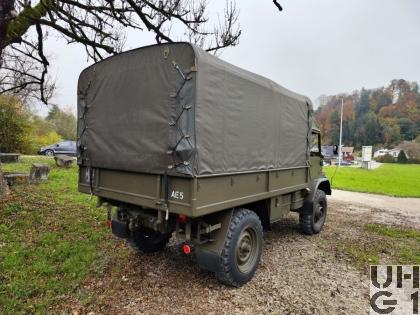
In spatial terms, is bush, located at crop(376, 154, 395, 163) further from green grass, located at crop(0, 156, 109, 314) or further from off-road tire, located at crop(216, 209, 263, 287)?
off-road tire, located at crop(216, 209, 263, 287)

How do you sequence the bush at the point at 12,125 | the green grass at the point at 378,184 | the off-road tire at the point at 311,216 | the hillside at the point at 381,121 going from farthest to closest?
the hillside at the point at 381,121 < the bush at the point at 12,125 < the green grass at the point at 378,184 < the off-road tire at the point at 311,216

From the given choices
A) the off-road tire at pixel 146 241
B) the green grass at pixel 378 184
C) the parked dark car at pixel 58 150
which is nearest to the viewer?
the off-road tire at pixel 146 241

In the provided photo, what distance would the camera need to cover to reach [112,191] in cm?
386

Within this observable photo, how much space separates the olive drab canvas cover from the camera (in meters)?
3.10

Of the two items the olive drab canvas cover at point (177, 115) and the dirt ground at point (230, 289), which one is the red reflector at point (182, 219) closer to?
the olive drab canvas cover at point (177, 115)

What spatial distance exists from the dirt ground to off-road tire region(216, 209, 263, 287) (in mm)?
170

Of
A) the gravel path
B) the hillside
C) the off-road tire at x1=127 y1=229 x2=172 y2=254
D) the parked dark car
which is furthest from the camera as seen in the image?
the hillside

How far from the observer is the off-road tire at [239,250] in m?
3.49

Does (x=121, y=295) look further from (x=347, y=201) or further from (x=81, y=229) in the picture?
(x=347, y=201)

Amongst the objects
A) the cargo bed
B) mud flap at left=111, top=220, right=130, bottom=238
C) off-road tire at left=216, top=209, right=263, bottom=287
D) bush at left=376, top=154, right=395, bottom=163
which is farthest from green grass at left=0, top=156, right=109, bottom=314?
bush at left=376, top=154, right=395, bottom=163

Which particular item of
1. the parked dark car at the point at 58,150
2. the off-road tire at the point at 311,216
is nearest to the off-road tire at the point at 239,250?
the off-road tire at the point at 311,216

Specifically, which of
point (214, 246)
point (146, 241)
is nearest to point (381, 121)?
point (146, 241)

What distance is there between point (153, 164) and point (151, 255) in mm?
2047

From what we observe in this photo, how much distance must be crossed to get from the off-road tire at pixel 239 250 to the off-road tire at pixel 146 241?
57.5 inches
